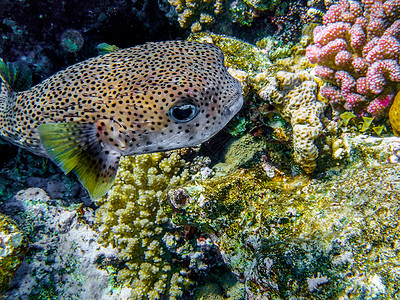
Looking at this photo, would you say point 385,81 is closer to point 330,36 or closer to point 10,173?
point 330,36

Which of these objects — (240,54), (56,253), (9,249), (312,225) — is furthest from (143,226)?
(240,54)

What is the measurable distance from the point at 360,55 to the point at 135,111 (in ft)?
10.4

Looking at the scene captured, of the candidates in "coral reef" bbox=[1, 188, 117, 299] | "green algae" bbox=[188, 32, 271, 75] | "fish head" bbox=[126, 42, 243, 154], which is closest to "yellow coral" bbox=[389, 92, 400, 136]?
"green algae" bbox=[188, 32, 271, 75]

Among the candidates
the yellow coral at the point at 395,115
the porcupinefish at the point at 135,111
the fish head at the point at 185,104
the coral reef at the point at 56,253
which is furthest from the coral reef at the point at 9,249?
the yellow coral at the point at 395,115

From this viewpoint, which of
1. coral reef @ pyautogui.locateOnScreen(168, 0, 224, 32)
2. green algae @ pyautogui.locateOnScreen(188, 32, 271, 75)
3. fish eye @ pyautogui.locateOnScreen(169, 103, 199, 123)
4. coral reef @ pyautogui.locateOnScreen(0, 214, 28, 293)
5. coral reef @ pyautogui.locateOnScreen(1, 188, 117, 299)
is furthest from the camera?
coral reef @ pyautogui.locateOnScreen(168, 0, 224, 32)

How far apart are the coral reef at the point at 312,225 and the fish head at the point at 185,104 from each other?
0.85 metres

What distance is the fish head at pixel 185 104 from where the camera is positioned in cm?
221

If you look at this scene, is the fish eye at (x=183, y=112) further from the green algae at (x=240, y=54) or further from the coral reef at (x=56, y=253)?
the coral reef at (x=56, y=253)

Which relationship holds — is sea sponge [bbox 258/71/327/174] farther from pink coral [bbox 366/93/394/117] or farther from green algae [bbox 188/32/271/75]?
green algae [bbox 188/32/271/75]

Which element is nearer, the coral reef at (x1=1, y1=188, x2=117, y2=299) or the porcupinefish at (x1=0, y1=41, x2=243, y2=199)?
the porcupinefish at (x1=0, y1=41, x2=243, y2=199)

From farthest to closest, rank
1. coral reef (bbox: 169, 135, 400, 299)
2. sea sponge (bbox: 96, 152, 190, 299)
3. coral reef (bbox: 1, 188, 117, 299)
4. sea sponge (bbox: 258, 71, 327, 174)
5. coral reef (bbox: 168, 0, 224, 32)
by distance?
coral reef (bbox: 168, 0, 224, 32) < sea sponge (bbox: 96, 152, 190, 299) < coral reef (bbox: 1, 188, 117, 299) < sea sponge (bbox: 258, 71, 327, 174) < coral reef (bbox: 169, 135, 400, 299)

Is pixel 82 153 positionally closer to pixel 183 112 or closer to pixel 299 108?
pixel 183 112

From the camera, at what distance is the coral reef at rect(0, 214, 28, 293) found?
2674mm

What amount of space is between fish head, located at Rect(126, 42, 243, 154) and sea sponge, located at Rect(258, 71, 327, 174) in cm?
81
